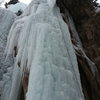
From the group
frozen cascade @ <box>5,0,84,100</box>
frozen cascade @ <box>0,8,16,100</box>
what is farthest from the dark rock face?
frozen cascade @ <box>0,8,16,100</box>

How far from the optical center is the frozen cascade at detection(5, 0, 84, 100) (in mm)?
2314

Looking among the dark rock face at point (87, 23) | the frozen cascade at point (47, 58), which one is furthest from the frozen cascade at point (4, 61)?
the dark rock face at point (87, 23)

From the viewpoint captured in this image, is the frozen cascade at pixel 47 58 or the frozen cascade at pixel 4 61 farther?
the frozen cascade at pixel 4 61

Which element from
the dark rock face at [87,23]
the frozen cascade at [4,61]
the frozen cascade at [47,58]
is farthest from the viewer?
the dark rock face at [87,23]

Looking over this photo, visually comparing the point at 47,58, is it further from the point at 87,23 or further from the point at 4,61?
the point at 87,23

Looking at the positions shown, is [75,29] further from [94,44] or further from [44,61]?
[44,61]

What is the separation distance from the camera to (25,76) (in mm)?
3088

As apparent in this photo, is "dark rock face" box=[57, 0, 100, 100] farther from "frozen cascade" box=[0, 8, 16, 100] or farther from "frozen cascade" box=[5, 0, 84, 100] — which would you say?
"frozen cascade" box=[0, 8, 16, 100]

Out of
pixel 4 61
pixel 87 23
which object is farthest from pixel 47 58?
pixel 87 23

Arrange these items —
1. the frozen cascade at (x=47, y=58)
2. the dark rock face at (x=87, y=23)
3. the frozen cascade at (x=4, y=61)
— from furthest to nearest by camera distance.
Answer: the dark rock face at (x=87, y=23) < the frozen cascade at (x=4, y=61) < the frozen cascade at (x=47, y=58)

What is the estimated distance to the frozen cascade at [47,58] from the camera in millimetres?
2314

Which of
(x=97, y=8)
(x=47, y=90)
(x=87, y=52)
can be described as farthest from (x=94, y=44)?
(x=47, y=90)

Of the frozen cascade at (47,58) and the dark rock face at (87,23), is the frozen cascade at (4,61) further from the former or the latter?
the dark rock face at (87,23)

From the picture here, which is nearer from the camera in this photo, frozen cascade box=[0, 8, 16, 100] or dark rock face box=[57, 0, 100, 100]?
frozen cascade box=[0, 8, 16, 100]
